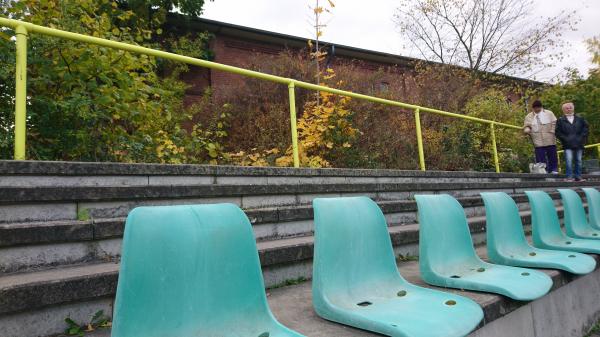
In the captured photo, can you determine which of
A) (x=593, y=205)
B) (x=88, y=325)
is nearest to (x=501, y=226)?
(x=593, y=205)

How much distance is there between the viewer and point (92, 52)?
3.36m

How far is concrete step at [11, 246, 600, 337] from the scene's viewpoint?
177 centimetres

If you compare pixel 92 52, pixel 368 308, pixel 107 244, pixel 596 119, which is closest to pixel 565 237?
pixel 368 308

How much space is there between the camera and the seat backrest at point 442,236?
7.66ft

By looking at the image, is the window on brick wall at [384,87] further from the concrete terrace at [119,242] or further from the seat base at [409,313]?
the seat base at [409,313]

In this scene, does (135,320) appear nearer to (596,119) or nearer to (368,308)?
(368,308)

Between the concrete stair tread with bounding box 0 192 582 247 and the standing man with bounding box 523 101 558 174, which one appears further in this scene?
the standing man with bounding box 523 101 558 174

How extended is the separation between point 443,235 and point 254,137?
10.8 ft

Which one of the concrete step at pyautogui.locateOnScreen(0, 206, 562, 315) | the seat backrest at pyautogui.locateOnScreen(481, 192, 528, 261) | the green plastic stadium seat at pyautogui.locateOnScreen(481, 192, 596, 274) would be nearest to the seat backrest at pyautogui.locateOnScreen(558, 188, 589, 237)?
the green plastic stadium seat at pyautogui.locateOnScreen(481, 192, 596, 274)

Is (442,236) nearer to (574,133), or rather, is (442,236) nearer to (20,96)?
(20,96)

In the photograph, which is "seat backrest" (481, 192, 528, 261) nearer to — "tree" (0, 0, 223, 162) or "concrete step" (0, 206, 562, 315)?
"concrete step" (0, 206, 562, 315)

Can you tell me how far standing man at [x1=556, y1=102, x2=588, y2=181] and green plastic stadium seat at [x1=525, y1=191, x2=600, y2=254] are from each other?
4918 millimetres

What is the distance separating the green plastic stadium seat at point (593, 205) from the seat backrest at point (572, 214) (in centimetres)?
10

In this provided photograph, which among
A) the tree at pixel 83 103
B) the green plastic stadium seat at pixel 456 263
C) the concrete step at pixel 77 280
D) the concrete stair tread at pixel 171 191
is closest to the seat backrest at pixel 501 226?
the green plastic stadium seat at pixel 456 263
